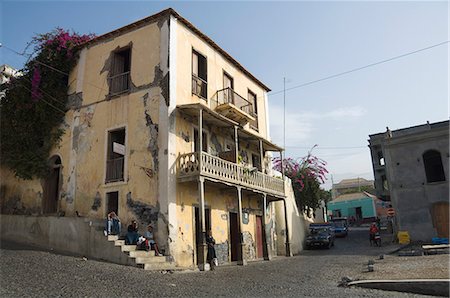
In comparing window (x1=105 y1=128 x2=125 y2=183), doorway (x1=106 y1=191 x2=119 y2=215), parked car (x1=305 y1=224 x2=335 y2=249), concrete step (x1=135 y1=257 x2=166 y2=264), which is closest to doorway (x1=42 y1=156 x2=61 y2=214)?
window (x1=105 y1=128 x2=125 y2=183)

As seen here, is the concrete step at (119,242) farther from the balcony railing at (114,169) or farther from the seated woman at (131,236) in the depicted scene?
the balcony railing at (114,169)

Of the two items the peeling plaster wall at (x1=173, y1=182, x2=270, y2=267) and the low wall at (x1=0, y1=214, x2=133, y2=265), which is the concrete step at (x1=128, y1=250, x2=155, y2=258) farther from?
the peeling plaster wall at (x1=173, y1=182, x2=270, y2=267)

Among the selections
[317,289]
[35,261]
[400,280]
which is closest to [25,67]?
[35,261]

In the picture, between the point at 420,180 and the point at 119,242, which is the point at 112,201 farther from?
the point at 420,180

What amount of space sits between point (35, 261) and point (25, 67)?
1241 cm

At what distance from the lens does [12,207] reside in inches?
722

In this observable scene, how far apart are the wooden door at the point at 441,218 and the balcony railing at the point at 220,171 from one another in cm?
1048

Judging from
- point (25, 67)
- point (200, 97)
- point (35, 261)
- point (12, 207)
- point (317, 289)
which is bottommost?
point (317, 289)

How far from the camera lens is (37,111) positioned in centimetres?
1792

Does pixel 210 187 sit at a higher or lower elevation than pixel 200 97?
lower

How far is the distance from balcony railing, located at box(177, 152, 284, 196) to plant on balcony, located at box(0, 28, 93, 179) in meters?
7.25

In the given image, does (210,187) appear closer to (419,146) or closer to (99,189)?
(99,189)

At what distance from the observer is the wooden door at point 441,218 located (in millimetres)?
21562

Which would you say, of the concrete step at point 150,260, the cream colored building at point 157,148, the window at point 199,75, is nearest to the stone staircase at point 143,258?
the concrete step at point 150,260
